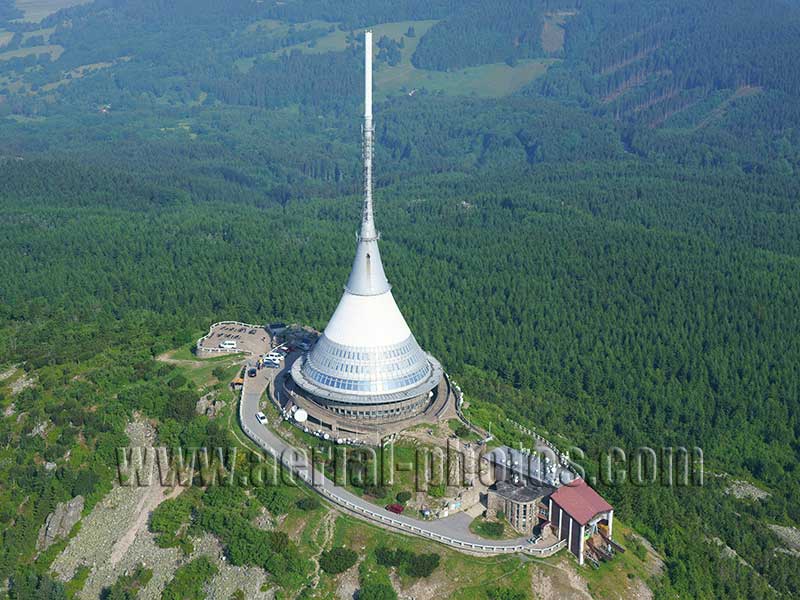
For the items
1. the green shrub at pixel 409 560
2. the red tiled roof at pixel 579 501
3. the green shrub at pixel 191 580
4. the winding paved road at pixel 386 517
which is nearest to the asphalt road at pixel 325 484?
the winding paved road at pixel 386 517

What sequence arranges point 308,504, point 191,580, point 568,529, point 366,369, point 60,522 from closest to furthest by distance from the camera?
point 568,529
point 191,580
point 308,504
point 60,522
point 366,369

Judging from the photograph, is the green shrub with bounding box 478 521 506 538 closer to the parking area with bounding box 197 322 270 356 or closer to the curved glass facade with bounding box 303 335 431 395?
the curved glass facade with bounding box 303 335 431 395

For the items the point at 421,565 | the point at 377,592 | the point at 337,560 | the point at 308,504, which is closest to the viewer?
the point at 377,592

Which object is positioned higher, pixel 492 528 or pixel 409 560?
pixel 492 528

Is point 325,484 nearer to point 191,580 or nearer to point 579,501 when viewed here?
point 191,580

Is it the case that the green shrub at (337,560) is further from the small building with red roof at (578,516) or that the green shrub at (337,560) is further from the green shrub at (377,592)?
the small building with red roof at (578,516)

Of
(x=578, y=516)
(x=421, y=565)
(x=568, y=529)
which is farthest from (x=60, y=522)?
(x=578, y=516)
